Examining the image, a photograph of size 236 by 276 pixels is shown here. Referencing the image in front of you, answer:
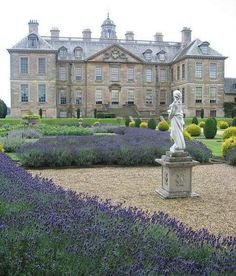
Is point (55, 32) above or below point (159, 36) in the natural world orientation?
below

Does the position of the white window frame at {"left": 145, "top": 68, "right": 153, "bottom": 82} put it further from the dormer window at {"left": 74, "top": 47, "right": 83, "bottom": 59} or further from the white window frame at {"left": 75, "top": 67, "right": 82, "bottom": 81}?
the dormer window at {"left": 74, "top": 47, "right": 83, "bottom": 59}

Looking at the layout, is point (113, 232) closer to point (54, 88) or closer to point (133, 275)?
point (133, 275)

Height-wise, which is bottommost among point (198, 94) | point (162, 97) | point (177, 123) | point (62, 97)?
point (177, 123)

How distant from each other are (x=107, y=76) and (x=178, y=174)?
37837mm

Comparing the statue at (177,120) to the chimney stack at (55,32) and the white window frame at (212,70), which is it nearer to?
the white window frame at (212,70)

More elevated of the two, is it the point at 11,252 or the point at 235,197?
the point at 11,252

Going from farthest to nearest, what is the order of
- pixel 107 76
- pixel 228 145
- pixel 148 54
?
pixel 148 54
pixel 107 76
pixel 228 145

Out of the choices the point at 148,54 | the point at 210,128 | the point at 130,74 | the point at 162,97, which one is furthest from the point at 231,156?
the point at 148,54

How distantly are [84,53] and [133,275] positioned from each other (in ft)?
141

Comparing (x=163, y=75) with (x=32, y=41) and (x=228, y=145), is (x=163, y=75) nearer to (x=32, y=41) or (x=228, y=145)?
(x=32, y=41)

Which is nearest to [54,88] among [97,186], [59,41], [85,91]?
[85,91]

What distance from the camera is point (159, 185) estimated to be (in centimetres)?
837

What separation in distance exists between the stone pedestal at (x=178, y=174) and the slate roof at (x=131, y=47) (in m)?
36.0

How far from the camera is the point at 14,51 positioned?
40.8m
